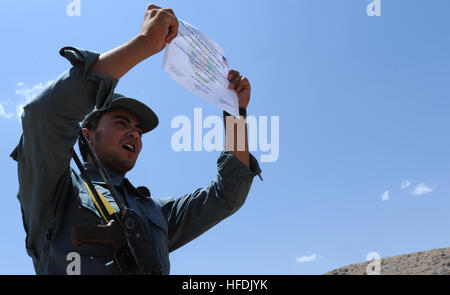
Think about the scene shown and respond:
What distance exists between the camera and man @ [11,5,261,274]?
226cm

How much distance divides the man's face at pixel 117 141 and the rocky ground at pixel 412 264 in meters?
4.13

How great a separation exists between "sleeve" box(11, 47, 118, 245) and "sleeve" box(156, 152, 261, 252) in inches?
47.1

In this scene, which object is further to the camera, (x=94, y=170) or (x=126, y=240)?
(x=94, y=170)

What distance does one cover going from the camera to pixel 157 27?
2.46 metres

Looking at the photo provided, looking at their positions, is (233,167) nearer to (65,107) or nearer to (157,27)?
(157,27)

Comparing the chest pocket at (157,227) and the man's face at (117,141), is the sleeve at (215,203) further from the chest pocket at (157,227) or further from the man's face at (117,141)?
the man's face at (117,141)

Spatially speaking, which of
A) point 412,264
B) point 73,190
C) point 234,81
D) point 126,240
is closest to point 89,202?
point 73,190

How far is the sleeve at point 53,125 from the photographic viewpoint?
7.30 ft

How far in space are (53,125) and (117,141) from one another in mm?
1283

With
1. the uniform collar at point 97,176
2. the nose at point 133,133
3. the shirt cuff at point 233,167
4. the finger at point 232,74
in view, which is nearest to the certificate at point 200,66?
the finger at point 232,74

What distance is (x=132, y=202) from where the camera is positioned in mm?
3252

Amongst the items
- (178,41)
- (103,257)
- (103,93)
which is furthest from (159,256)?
(178,41)

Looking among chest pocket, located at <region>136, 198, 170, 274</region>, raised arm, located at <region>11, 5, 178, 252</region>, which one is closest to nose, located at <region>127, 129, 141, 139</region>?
chest pocket, located at <region>136, 198, 170, 274</region>
